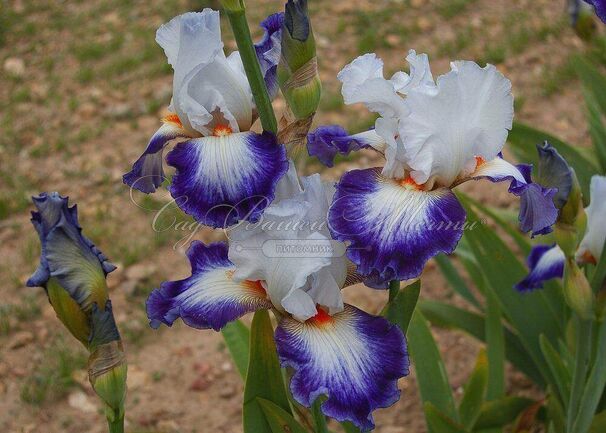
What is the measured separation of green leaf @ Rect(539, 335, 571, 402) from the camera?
71.8 inches

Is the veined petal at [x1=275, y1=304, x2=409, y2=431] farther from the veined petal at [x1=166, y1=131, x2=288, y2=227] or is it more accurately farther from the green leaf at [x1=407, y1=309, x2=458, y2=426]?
the green leaf at [x1=407, y1=309, x2=458, y2=426]

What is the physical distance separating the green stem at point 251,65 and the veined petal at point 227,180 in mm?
63

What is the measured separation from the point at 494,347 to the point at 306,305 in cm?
104

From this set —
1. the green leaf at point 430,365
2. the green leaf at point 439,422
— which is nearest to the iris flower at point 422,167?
the green leaf at point 439,422

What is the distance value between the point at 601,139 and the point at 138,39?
2.93m

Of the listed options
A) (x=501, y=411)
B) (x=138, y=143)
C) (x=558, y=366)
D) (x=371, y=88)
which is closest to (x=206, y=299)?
(x=371, y=88)

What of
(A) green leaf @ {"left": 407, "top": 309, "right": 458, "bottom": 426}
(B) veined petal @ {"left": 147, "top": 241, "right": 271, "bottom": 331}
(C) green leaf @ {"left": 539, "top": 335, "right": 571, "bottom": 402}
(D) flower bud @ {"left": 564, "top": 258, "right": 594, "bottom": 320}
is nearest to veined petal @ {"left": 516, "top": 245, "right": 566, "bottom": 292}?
(C) green leaf @ {"left": 539, "top": 335, "right": 571, "bottom": 402}

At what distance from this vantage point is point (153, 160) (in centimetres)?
126

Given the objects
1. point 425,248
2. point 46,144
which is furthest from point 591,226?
point 46,144

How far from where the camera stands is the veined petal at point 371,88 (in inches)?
45.0

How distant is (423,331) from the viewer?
1.92 metres

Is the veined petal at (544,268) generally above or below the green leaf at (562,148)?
above

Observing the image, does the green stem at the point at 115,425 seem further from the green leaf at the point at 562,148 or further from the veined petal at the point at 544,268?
the green leaf at the point at 562,148

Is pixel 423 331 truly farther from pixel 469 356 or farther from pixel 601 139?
pixel 601 139
